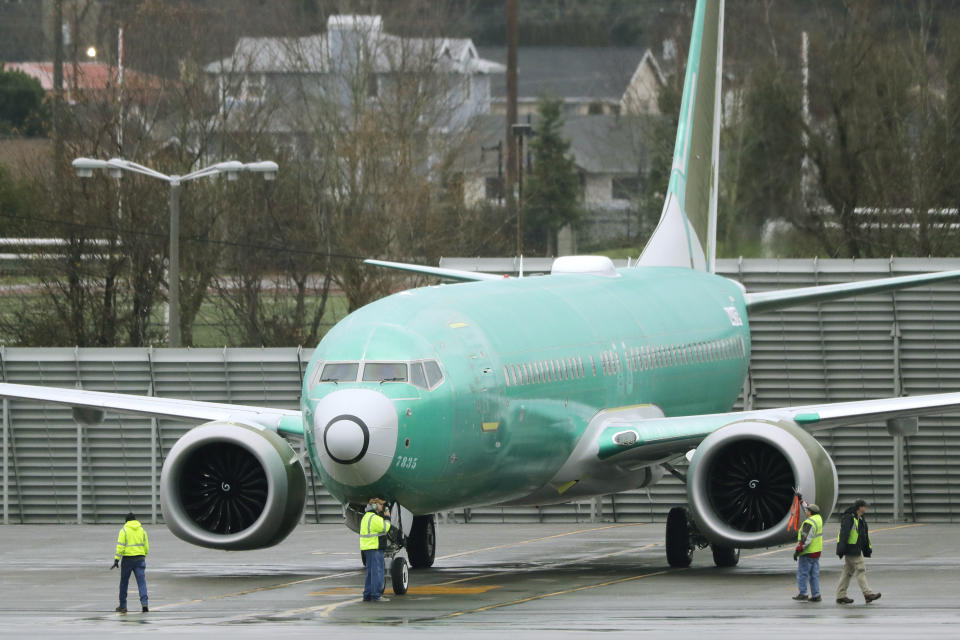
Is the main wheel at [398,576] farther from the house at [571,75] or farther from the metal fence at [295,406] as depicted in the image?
the house at [571,75]

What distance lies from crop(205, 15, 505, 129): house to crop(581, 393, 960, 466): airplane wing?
3842 cm

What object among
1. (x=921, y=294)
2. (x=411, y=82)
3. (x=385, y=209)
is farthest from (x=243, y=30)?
(x=921, y=294)

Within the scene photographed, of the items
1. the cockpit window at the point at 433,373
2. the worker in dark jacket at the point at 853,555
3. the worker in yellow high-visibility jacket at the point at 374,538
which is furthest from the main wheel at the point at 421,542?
the worker in dark jacket at the point at 853,555

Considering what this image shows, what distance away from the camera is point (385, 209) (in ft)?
193

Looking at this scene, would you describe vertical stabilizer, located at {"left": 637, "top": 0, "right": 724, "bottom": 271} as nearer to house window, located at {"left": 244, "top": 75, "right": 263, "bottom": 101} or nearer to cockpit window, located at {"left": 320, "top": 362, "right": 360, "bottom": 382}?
cockpit window, located at {"left": 320, "top": 362, "right": 360, "bottom": 382}

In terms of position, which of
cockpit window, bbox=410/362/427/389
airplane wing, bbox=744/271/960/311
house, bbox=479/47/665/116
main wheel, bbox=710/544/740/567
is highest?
house, bbox=479/47/665/116

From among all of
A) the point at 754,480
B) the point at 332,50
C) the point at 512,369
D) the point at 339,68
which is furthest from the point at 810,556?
the point at 332,50

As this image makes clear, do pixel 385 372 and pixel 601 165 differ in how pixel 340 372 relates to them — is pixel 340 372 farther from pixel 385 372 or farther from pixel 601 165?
pixel 601 165

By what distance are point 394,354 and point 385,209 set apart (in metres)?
36.5

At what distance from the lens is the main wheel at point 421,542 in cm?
2801

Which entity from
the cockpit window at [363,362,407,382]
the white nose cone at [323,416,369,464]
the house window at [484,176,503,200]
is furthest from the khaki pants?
the house window at [484,176,503,200]

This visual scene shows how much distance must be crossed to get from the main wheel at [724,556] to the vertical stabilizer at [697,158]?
8937mm

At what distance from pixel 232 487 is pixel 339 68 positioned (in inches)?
1794

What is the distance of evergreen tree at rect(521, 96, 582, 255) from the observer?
85.3m
